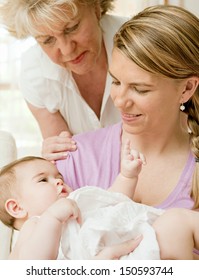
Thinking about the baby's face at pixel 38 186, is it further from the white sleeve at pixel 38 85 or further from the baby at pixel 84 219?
the white sleeve at pixel 38 85

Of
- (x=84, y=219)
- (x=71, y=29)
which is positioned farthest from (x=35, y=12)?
(x=84, y=219)

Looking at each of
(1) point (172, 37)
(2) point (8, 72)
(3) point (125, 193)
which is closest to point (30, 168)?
(3) point (125, 193)

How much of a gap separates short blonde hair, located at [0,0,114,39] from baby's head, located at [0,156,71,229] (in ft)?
1.24

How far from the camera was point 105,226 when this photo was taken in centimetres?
121

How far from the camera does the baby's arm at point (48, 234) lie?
1169mm

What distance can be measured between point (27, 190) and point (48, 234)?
21cm

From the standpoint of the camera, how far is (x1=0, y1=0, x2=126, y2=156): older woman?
1559mm

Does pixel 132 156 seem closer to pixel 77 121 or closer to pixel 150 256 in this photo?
pixel 150 256

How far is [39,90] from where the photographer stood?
185 cm

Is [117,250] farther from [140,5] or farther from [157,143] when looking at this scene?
[140,5]

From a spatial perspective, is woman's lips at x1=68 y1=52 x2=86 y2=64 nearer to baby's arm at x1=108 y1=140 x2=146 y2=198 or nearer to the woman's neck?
the woman's neck

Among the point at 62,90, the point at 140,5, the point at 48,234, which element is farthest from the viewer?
the point at 140,5

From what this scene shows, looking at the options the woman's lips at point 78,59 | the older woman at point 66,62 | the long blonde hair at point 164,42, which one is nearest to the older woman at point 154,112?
the long blonde hair at point 164,42

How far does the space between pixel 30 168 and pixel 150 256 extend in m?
0.37
